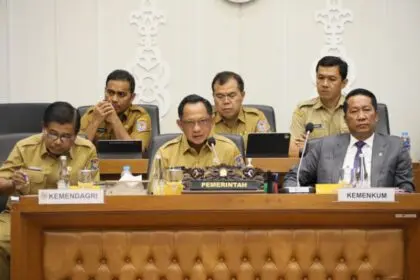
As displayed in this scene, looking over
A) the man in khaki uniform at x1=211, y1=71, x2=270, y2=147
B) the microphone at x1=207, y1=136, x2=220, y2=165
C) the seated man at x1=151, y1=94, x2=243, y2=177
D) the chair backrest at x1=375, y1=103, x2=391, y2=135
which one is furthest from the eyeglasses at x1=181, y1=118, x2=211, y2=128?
the chair backrest at x1=375, y1=103, x2=391, y2=135

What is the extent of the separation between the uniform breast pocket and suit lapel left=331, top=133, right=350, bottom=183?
146 cm

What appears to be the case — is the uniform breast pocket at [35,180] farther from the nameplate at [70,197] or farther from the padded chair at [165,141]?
the nameplate at [70,197]

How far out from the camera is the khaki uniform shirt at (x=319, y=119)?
188 inches

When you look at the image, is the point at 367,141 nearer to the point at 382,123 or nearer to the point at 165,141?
the point at 382,123

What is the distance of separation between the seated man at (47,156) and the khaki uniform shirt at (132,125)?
2.96 feet

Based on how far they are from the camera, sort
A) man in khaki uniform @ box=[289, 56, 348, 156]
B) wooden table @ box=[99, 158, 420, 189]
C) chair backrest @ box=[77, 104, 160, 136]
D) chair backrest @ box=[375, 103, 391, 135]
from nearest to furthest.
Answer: wooden table @ box=[99, 158, 420, 189] < chair backrest @ box=[375, 103, 391, 135] < man in khaki uniform @ box=[289, 56, 348, 156] < chair backrest @ box=[77, 104, 160, 136]

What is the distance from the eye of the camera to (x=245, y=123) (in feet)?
15.6

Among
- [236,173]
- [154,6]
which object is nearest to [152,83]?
[154,6]

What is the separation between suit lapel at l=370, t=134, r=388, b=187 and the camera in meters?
3.63

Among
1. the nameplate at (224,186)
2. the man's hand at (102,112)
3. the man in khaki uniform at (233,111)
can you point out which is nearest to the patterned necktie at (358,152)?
the nameplate at (224,186)

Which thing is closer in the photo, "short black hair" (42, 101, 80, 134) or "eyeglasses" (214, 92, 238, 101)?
"short black hair" (42, 101, 80, 134)

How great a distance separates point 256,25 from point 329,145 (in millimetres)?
2360

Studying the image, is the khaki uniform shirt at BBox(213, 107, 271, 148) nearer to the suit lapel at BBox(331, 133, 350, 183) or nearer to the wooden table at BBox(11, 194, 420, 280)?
the suit lapel at BBox(331, 133, 350, 183)

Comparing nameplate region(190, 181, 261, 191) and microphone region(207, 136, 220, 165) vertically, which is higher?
microphone region(207, 136, 220, 165)
